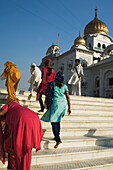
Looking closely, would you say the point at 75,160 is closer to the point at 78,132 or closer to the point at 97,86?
the point at 78,132

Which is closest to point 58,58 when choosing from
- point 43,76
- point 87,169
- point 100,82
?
point 100,82

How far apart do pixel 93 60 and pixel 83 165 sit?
33.0 m

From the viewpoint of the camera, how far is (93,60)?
34.2 metres

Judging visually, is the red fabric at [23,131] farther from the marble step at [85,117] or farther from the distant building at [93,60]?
the distant building at [93,60]

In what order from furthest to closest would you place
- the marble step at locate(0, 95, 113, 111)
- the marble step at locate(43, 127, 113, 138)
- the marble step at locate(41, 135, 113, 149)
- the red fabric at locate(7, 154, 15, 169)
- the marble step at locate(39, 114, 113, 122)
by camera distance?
1. the marble step at locate(0, 95, 113, 111)
2. the marble step at locate(39, 114, 113, 122)
3. the marble step at locate(43, 127, 113, 138)
4. the marble step at locate(41, 135, 113, 149)
5. the red fabric at locate(7, 154, 15, 169)

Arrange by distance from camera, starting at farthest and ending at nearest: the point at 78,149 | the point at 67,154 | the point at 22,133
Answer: the point at 78,149
the point at 67,154
the point at 22,133

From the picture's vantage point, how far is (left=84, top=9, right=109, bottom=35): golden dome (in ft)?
133

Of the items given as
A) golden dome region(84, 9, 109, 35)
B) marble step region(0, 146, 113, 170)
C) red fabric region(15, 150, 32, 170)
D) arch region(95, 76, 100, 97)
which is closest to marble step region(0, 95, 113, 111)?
marble step region(0, 146, 113, 170)

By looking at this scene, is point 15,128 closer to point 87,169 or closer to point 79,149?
A: point 87,169

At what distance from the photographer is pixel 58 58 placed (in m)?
36.1

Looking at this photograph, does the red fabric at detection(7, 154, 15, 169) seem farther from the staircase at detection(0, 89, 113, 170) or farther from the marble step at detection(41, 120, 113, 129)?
the marble step at detection(41, 120, 113, 129)

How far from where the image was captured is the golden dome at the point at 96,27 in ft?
133

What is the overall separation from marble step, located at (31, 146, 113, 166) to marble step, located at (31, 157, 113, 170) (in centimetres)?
9

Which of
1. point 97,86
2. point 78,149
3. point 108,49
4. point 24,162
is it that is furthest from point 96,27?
point 24,162
